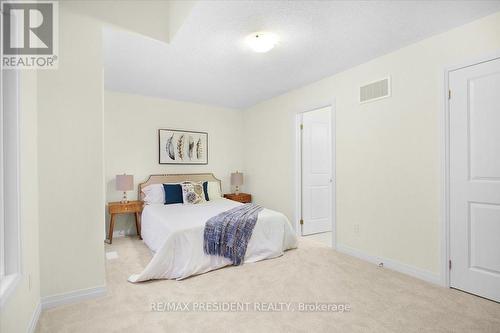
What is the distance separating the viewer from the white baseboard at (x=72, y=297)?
2.07 meters

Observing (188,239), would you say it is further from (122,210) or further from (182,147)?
(182,147)

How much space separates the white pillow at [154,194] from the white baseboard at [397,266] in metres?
2.86

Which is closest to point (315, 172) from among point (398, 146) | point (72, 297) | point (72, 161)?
point (398, 146)

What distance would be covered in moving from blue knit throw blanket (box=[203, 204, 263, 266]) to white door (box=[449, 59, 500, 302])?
2.05 meters

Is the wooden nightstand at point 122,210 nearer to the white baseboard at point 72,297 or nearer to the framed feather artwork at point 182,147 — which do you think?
the framed feather artwork at point 182,147

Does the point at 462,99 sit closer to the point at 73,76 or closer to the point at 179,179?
the point at 73,76

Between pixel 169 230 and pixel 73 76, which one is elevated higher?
pixel 73 76

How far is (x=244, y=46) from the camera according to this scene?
2.67m

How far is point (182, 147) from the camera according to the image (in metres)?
4.87

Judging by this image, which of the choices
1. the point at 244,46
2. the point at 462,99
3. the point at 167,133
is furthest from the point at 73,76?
the point at 462,99

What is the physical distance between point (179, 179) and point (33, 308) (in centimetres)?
307

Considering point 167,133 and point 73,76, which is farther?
point 167,133

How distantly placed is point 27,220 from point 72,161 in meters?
0.60

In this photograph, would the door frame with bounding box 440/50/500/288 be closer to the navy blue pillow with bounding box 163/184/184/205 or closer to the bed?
the bed
